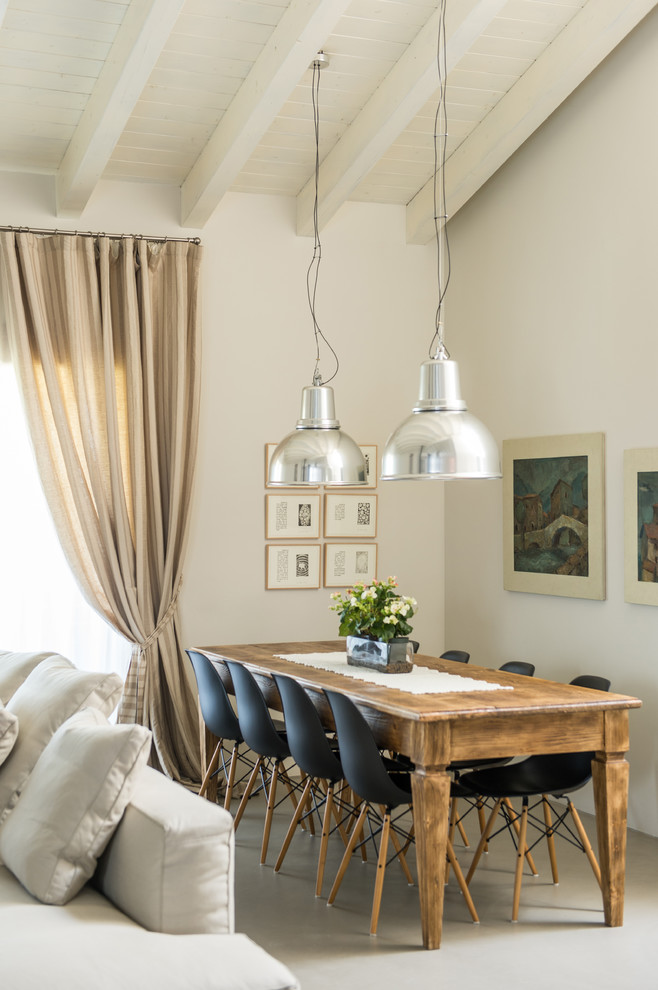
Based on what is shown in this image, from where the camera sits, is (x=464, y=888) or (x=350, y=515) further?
(x=350, y=515)

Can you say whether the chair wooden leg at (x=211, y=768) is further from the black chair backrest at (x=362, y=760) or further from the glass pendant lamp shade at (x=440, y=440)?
the glass pendant lamp shade at (x=440, y=440)

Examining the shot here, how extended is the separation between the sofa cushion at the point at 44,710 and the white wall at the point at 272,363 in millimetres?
2785

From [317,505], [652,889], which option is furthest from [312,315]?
[652,889]

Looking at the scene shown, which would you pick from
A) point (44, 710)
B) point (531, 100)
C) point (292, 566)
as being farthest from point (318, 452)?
point (531, 100)

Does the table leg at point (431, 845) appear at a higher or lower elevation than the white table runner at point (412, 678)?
lower

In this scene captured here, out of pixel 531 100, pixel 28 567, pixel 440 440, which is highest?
pixel 531 100

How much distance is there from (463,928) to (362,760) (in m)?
0.74

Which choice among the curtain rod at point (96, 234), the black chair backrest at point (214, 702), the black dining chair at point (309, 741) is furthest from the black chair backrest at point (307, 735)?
the curtain rod at point (96, 234)

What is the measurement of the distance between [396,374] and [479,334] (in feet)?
1.94

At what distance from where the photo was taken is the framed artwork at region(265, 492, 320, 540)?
656 centimetres

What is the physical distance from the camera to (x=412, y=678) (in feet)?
15.1

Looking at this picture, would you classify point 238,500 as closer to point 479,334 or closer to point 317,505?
point 317,505

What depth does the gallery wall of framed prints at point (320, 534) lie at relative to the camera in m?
6.57

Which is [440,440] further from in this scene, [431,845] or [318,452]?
[431,845]
